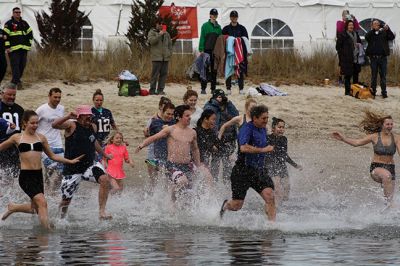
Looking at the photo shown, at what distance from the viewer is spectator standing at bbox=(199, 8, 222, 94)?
83.8ft

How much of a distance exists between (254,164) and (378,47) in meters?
11.9

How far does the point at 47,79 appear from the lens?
26.7 m

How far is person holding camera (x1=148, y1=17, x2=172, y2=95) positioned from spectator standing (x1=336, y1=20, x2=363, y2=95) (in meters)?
3.60

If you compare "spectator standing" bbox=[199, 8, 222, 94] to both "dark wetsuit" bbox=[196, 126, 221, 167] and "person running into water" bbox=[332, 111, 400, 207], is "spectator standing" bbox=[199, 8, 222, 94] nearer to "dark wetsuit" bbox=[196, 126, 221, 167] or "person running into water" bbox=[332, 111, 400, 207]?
"dark wetsuit" bbox=[196, 126, 221, 167]

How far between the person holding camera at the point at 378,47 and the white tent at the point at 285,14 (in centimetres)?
584

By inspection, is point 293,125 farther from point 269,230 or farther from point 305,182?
point 269,230

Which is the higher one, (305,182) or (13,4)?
(13,4)

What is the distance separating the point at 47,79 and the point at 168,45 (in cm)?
276

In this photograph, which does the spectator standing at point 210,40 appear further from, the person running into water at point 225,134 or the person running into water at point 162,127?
the person running into water at point 162,127

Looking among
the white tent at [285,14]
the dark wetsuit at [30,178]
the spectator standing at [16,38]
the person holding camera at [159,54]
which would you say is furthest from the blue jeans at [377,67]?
the dark wetsuit at [30,178]

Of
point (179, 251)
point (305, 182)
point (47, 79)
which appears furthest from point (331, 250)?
point (47, 79)

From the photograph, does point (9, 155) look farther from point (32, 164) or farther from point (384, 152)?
point (384, 152)

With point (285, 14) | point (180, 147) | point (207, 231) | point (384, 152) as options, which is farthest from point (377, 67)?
point (207, 231)

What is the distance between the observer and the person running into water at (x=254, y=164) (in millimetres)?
15055
